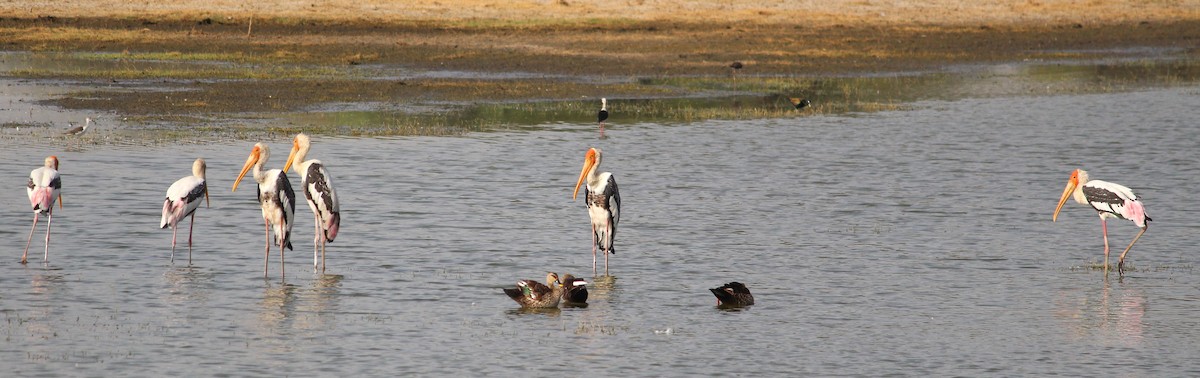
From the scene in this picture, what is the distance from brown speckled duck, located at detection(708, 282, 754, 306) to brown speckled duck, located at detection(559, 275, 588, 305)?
0.92 meters

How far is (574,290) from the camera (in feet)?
37.3

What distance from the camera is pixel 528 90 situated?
89.7 ft

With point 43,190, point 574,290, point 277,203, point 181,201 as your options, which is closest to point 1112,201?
point 574,290

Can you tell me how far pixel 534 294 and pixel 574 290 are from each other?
1.34ft

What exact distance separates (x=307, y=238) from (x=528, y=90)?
13280mm

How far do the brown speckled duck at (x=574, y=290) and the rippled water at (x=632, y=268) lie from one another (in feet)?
0.39

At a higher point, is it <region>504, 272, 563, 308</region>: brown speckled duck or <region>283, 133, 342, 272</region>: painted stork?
<region>283, 133, 342, 272</region>: painted stork

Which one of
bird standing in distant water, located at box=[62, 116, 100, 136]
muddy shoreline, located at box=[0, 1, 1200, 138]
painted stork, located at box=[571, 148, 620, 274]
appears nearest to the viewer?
painted stork, located at box=[571, 148, 620, 274]

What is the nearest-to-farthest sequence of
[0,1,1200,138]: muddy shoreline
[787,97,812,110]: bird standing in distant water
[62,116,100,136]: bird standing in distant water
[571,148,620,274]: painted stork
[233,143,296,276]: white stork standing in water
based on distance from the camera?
1. [233,143,296,276]: white stork standing in water
2. [571,148,620,274]: painted stork
3. [62,116,100,136]: bird standing in distant water
4. [787,97,812,110]: bird standing in distant water
5. [0,1,1200,138]: muddy shoreline

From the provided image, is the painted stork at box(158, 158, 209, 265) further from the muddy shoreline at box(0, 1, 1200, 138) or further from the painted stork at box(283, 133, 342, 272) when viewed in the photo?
the muddy shoreline at box(0, 1, 1200, 138)

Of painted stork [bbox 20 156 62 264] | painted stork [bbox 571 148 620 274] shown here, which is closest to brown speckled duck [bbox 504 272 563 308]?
painted stork [bbox 571 148 620 274]

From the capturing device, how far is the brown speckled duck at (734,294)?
36.1 ft

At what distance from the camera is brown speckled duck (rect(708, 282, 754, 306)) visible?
1100cm

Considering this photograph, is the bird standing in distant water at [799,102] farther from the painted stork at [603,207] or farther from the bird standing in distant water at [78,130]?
the painted stork at [603,207]
